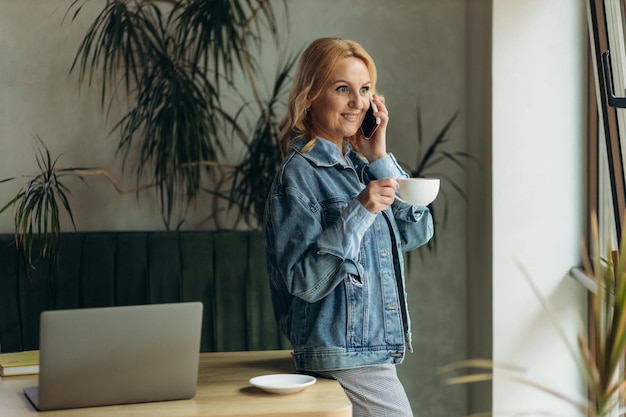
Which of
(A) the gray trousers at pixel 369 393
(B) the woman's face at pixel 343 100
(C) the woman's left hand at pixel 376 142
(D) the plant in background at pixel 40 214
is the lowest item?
(A) the gray trousers at pixel 369 393

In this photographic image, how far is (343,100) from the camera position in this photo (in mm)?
2352

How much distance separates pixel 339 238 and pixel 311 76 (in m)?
0.51

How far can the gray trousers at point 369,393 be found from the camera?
2197mm

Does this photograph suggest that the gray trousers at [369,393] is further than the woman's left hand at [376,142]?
No

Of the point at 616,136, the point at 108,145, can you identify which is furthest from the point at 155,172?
the point at 616,136

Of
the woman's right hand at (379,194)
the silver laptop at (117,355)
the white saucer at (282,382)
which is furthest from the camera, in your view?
the woman's right hand at (379,194)

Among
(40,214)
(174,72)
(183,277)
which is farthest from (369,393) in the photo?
(174,72)

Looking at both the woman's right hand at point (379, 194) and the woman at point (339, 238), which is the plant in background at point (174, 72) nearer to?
the woman at point (339, 238)

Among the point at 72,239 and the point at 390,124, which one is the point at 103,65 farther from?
the point at 390,124

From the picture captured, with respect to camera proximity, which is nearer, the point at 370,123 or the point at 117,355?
the point at 117,355

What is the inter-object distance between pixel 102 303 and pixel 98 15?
1304mm

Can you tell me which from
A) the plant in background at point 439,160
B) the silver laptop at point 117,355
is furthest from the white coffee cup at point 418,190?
the plant in background at point 439,160

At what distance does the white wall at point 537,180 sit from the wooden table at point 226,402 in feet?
5.18

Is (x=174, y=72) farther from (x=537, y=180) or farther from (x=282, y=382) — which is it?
(x=282, y=382)
